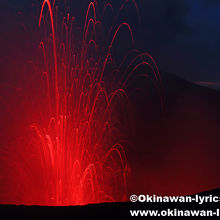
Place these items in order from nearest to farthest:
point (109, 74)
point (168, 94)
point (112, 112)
→ 1. point (112, 112)
2. point (168, 94)
3. point (109, 74)

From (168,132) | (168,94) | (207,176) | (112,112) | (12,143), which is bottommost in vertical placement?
(207,176)

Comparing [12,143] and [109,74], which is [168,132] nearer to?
[12,143]

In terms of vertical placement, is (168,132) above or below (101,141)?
above

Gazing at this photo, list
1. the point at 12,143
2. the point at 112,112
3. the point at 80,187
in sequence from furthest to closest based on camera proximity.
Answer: the point at 112,112 → the point at 12,143 → the point at 80,187

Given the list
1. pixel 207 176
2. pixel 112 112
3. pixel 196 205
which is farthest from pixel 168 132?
pixel 196 205

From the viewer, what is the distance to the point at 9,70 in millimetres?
Result: 32750

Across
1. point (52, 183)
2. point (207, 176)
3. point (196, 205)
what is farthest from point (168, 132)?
point (196, 205)

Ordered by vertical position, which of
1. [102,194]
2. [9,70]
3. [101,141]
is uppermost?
[9,70]

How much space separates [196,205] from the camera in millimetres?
6367

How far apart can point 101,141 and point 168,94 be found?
24.4 metres

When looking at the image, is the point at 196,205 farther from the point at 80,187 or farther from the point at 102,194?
the point at 102,194

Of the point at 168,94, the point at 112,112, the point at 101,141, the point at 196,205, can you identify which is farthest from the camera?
the point at 168,94

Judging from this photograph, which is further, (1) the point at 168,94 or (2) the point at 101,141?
(1) the point at 168,94

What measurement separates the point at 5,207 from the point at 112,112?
31263mm
